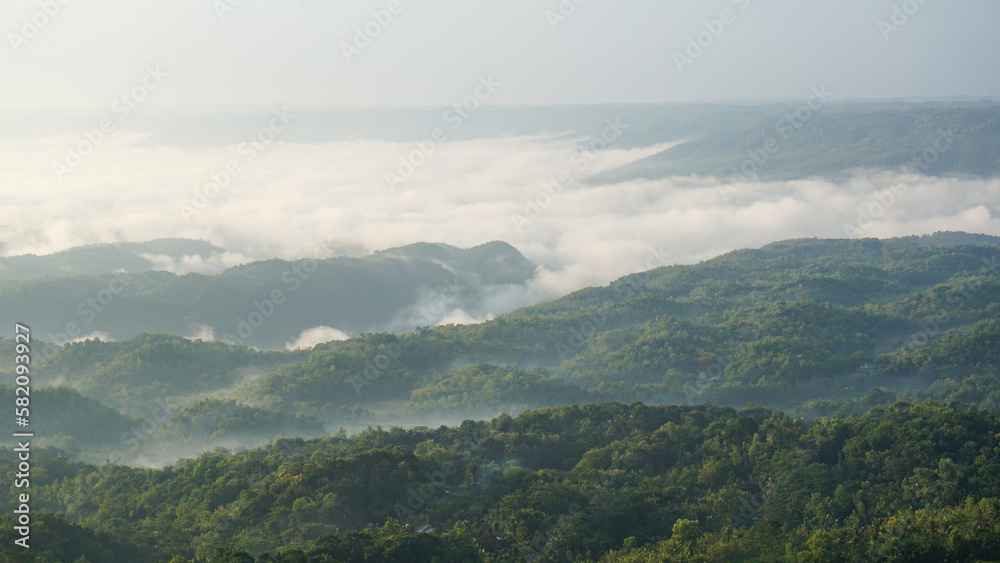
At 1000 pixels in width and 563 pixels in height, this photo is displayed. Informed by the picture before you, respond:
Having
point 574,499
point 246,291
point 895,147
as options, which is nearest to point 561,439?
point 574,499

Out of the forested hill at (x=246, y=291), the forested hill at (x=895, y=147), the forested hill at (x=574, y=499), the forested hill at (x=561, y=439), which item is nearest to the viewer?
the forested hill at (x=574, y=499)

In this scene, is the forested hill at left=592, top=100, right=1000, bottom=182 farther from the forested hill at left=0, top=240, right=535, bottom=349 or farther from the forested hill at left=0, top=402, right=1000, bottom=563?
the forested hill at left=0, top=402, right=1000, bottom=563

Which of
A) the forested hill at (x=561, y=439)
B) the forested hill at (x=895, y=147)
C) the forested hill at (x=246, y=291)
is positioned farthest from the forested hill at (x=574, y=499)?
the forested hill at (x=895, y=147)

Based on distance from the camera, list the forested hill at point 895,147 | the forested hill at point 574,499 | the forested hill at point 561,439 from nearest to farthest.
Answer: the forested hill at point 574,499
the forested hill at point 561,439
the forested hill at point 895,147

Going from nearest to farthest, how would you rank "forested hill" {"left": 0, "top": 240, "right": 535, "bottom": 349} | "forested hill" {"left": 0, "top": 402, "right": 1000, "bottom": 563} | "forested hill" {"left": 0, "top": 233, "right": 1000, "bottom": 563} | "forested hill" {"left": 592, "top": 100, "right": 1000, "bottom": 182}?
"forested hill" {"left": 0, "top": 402, "right": 1000, "bottom": 563}
"forested hill" {"left": 0, "top": 233, "right": 1000, "bottom": 563}
"forested hill" {"left": 0, "top": 240, "right": 535, "bottom": 349}
"forested hill" {"left": 592, "top": 100, "right": 1000, "bottom": 182}

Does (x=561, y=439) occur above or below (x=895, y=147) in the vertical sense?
below

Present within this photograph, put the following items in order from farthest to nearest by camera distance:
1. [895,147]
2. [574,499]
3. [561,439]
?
[895,147] < [561,439] < [574,499]

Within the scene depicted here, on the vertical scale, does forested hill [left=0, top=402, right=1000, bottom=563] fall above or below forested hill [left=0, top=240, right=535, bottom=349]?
below

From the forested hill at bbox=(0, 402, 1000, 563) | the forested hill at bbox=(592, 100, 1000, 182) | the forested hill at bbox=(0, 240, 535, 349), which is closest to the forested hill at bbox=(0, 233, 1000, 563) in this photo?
the forested hill at bbox=(0, 402, 1000, 563)

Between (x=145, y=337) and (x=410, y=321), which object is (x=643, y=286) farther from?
(x=145, y=337)

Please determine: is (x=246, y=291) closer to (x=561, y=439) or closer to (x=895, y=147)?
(x=561, y=439)

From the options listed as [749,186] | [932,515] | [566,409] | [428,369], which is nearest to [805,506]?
[932,515]

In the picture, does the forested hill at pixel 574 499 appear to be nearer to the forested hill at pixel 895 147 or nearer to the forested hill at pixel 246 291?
the forested hill at pixel 246 291
